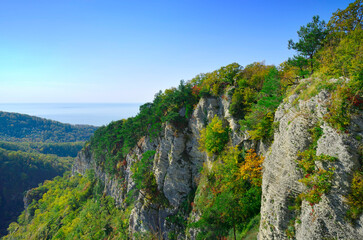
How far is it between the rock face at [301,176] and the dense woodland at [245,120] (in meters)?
0.44

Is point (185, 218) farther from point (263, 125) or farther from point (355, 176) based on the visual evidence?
point (355, 176)

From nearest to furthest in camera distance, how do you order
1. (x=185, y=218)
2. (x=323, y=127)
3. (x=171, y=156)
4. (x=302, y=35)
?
(x=323, y=127), (x=302, y=35), (x=185, y=218), (x=171, y=156)

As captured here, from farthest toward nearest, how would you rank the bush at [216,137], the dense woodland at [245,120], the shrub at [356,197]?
1. the bush at [216,137]
2. the dense woodland at [245,120]
3. the shrub at [356,197]

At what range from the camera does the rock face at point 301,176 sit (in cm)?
845

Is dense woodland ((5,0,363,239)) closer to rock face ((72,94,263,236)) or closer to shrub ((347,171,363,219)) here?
shrub ((347,171,363,219))

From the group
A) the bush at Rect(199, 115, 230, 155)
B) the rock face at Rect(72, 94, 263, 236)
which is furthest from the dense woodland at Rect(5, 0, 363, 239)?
the rock face at Rect(72, 94, 263, 236)

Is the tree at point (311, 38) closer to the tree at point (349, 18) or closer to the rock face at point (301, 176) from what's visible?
the tree at point (349, 18)

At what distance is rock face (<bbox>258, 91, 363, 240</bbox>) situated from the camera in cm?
845

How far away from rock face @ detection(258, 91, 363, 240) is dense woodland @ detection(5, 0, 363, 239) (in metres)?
0.44

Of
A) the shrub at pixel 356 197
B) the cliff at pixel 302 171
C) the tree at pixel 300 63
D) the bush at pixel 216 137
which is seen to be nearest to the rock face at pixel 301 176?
the cliff at pixel 302 171

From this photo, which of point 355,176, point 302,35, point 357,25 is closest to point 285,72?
point 302,35

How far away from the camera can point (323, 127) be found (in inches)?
391

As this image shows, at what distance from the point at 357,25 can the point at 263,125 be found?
11977 mm

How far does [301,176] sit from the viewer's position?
34.9 ft
